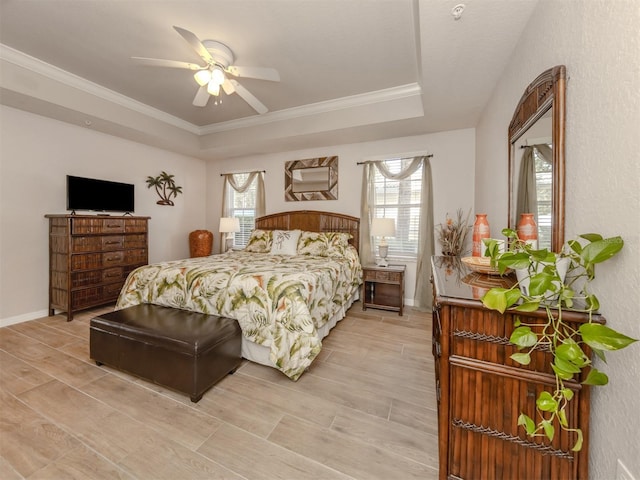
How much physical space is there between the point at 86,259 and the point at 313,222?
120 inches

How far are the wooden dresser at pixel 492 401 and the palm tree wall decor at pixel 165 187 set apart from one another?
4.80m

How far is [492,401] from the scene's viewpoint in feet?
3.41

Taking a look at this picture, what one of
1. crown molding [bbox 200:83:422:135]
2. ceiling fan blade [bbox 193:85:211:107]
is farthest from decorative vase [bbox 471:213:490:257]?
ceiling fan blade [bbox 193:85:211:107]

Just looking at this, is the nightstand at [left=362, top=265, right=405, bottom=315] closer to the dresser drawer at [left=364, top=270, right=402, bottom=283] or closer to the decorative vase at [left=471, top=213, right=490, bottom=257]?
the dresser drawer at [left=364, top=270, right=402, bottom=283]

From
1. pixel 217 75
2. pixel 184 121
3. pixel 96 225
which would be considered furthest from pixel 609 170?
pixel 184 121

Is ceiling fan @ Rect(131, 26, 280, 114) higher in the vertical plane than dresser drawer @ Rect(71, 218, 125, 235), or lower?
higher

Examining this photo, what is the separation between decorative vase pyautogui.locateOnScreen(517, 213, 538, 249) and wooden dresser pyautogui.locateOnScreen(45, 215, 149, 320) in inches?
171

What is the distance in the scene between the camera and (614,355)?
0.87 metres

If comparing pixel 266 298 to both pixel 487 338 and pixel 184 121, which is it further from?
pixel 184 121

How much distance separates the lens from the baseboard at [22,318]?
298 cm

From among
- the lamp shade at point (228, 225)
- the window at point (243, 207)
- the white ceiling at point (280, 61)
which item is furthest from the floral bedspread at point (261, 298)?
the window at point (243, 207)

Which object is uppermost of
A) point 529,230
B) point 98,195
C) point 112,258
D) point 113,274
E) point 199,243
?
point 98,195

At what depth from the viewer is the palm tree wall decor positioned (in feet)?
14.5

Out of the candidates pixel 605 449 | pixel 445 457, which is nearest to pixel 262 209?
pixel 445 457
